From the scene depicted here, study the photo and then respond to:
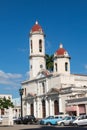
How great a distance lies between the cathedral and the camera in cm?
6950

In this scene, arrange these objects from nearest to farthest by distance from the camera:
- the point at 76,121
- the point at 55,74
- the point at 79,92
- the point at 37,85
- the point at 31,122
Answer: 1. the point at 76,121
2. the point at 31,122
3. the point at 79,92
4. the point at 55,74
5. the point at 37,85

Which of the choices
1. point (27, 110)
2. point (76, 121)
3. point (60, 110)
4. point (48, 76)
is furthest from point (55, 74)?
point (76, 121)

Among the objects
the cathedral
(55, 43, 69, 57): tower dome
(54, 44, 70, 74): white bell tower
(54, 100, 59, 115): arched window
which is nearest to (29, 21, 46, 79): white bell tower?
the cathedral

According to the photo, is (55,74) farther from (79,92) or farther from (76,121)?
(76,121)

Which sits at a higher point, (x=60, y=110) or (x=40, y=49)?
(x=40, y=49)

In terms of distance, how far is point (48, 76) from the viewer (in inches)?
3157

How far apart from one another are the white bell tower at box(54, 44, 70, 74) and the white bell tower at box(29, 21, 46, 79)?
23.1 feet

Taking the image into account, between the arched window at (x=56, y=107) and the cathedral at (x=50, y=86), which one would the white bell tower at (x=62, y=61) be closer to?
the cathedral at (x=50, y=86)

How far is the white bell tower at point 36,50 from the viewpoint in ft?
281

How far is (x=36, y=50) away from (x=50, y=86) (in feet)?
35.2

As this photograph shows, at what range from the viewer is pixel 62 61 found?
79062mm

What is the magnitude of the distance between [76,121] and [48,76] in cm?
3549

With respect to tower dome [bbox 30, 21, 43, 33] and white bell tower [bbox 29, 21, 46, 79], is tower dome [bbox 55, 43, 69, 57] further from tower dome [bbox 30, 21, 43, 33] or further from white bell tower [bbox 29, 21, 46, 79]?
tower dome [bbox 30, 21, 43, 33]

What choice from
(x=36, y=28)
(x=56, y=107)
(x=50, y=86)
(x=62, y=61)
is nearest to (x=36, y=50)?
(x=36, y=28)
